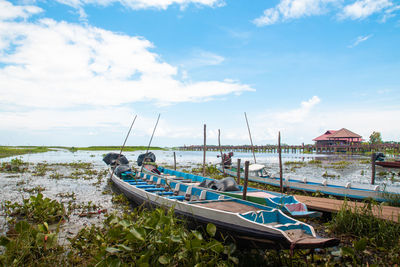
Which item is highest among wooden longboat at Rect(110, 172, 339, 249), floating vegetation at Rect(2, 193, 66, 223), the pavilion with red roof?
the pavilion with red roof

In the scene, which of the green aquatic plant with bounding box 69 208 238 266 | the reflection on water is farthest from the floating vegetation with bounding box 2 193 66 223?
the reflection on water

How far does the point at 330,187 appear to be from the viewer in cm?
1103

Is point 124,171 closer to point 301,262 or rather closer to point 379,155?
point 301,262

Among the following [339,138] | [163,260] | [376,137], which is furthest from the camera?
[376,137]

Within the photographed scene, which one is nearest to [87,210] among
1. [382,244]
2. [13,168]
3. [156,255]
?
[156,255]

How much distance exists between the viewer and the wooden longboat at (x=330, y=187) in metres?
9.50

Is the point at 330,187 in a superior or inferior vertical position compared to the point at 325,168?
superior

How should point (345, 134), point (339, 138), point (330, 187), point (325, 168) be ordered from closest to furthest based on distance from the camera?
point (330, 187) < point (325, 168) < point (345, 134) < point (339, 138)

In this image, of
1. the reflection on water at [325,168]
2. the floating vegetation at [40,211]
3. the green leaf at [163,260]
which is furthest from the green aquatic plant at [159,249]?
the reflection on water at [325,168]

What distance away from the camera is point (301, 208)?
7039 millimetres

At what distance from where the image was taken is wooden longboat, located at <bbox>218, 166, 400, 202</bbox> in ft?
31.2

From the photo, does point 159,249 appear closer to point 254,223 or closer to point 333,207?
point 254,223

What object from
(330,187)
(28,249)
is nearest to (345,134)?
(330,187)

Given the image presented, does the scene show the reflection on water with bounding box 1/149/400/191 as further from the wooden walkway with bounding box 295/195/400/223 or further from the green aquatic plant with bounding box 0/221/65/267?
the green aquatic plant with bounding box 0/221/65/267
